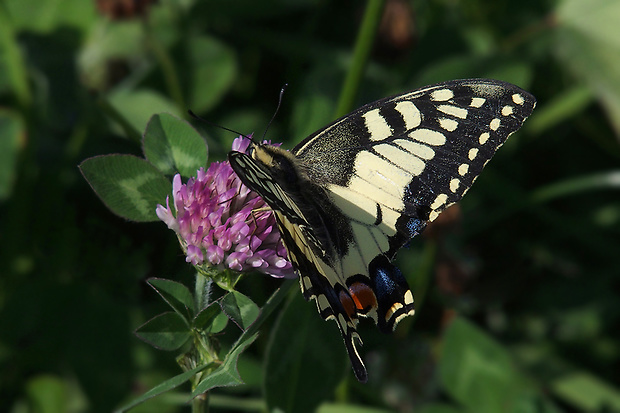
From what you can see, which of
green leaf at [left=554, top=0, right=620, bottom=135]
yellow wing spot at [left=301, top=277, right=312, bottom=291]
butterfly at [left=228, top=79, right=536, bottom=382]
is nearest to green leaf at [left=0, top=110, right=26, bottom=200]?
butterfly at [left=228, top=79, right=536, bottom=382]

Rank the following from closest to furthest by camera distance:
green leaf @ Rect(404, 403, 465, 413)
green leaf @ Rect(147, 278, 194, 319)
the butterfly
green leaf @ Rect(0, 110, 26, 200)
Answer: green leaf @ Rect(147, 278, 194, 319)
the butterfly
green leaf @ Rect(404, 403, 465, 413)
green leaf @ Rect(0, 110, 26, 200)

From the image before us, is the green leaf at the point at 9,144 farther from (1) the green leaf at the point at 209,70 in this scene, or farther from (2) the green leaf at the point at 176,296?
(2) the green leaf at the point at 176,296

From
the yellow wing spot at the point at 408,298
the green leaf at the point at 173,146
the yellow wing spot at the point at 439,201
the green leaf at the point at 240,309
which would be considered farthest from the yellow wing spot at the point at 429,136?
the green leaf at the point at 240,309

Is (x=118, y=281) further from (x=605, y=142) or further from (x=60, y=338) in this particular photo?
(x=605, y=142)

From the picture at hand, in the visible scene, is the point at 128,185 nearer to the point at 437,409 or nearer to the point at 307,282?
the point at 307,282

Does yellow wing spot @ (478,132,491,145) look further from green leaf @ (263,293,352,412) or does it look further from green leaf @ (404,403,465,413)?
green leaf @ (404,403,465,413)

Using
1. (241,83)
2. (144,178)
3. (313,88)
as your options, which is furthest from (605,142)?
(144,178)

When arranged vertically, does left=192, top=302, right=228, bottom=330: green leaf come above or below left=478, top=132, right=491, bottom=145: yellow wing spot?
below

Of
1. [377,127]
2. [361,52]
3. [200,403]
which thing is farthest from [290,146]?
[200,403]
